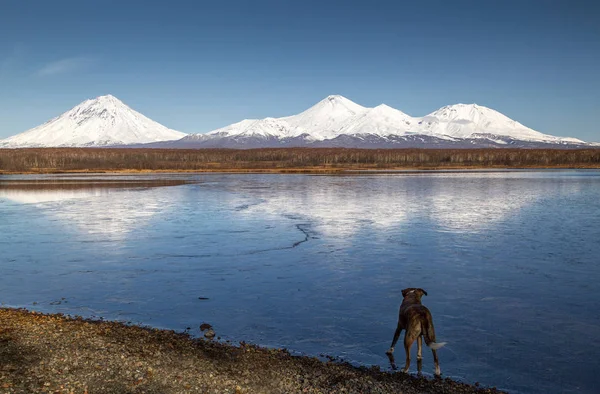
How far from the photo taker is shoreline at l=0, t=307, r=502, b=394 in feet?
25.8

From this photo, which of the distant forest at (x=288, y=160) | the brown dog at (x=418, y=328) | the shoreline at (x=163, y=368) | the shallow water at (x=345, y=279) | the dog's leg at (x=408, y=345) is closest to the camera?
the shoreline at (x=163, y=368)

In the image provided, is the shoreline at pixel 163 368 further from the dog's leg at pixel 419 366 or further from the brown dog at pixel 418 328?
the brown dog at pixel 418 328

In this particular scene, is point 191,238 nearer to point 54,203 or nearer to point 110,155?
point 54,203

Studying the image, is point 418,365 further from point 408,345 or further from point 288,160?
point 288,160

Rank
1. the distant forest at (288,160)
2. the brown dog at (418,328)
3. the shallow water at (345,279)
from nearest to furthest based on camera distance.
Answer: the brown dog at (418,328)
the shallow water at (345,279)
the distant forest at (288,160)

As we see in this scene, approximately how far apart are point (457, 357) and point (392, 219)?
19.1m

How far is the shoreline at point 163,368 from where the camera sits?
25.8 feet

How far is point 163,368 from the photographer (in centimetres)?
854

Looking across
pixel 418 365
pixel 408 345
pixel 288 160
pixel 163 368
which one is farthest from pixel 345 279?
pixel 288 160

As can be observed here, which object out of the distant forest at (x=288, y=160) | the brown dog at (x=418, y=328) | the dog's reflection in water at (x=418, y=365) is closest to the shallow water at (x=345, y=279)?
the dog's reflection in water at (x=418, y=365)

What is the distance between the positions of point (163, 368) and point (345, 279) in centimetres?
752

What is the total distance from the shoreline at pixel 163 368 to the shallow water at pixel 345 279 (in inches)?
33.8

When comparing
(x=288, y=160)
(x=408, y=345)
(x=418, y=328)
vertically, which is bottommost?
(x=408, y=345)

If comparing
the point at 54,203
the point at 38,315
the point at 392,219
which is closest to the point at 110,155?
the point at 54,203
